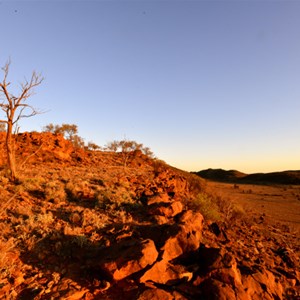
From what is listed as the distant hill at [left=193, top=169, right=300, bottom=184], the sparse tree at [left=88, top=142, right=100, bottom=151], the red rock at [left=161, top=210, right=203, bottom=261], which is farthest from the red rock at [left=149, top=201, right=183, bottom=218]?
the distant hill at [left=193, top=169, right=300, bottom=184]

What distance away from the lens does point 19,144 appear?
21422 mm

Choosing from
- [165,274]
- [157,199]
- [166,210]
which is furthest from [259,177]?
[165,274]

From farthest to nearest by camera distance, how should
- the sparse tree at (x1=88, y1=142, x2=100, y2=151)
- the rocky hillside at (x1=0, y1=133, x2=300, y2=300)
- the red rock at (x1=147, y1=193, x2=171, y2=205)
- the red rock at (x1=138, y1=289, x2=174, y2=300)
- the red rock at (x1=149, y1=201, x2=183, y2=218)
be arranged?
the sparse tree at (x1=88, y1=142, x2=100, y2=151) → the red rock at (x1=147, y1=193, x2=171, y2=205) → the red rock at (x1=149, y1=201, x2=183, y2=218) → the rocky hillside at (x1=0, y1=133, x2=300, y2=300) → the red rock at (x1=138, y1=289, x2=174, y2=300)

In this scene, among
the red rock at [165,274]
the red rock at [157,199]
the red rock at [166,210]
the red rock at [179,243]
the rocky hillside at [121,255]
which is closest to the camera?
the rocky hillside at [121,255]

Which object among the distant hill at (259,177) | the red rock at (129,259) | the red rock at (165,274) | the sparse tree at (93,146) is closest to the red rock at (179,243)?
the red rock at (165,274)

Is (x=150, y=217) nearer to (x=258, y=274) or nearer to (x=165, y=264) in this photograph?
(x=165, y=264)

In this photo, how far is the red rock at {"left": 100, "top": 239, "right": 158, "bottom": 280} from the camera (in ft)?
16.4

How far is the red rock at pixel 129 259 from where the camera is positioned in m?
4.99

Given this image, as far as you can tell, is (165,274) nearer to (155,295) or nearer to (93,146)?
(155,295)

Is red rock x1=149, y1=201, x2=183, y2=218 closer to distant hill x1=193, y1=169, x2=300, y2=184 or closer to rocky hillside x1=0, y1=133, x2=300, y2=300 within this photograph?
rocky hillside x1=0, y1=133, x2=300, y2=300

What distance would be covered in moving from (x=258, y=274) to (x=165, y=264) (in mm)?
2198

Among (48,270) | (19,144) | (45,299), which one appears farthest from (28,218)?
(19,144)

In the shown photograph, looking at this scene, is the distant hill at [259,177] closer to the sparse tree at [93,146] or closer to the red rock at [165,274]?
the sparse tree at [93,146]

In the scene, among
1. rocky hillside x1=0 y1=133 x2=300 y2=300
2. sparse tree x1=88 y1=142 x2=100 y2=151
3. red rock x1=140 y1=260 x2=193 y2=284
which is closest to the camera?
rocky hillside x1=0 y1=133 x2=300 y2=300
